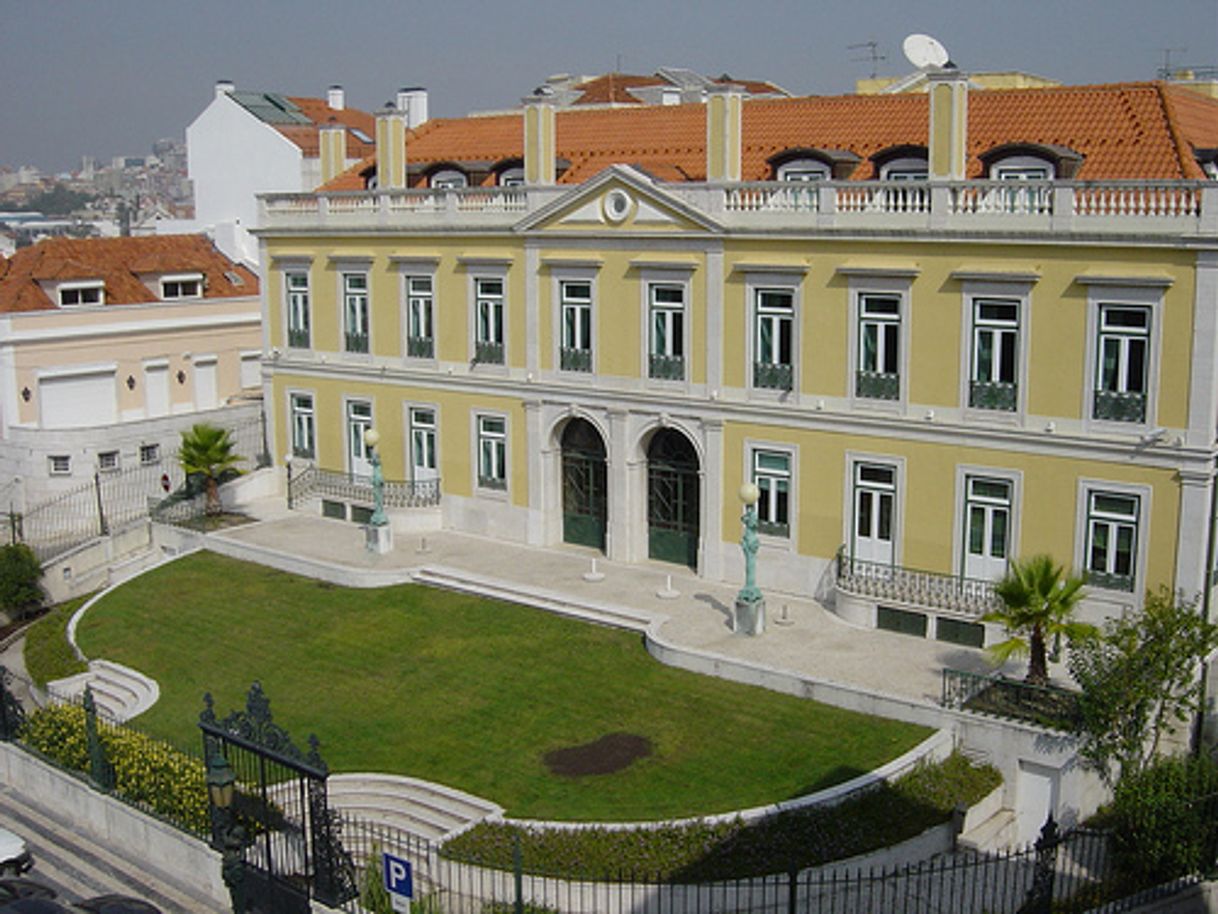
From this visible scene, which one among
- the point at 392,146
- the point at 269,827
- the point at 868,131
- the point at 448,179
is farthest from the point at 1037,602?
the point at 392,146

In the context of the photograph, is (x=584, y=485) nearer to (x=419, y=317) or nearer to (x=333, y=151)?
(x=419, y=317)

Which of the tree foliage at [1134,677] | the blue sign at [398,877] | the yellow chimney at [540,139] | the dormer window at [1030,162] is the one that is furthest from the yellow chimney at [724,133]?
the blue sign at [398,877]

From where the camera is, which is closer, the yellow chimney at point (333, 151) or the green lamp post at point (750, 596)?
the green lamp post at point (750, 596)

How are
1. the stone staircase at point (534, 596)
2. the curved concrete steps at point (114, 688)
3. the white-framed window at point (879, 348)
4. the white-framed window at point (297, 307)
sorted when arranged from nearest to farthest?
the curved concrete steps at point (114, 688)
the white-framed window at point (879, 348)
the stone staircase at point (534, 596)
the white-framed window at point (297, 307)

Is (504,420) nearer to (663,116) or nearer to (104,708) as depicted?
(663,116)

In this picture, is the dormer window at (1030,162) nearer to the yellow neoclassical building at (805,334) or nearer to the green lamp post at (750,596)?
the yellow neoclassical building at (805,334)

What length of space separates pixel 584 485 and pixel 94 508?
1610 centimetres

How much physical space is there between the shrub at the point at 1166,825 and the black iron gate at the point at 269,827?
10.5 meters

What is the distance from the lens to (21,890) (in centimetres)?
1762

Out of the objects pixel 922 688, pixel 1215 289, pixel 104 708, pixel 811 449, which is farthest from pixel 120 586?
pixel 1215 289

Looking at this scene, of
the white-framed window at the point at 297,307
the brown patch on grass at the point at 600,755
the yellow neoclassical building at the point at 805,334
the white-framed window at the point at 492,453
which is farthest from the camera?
the white-framed window at the point at 297,307

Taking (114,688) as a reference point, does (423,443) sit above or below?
above

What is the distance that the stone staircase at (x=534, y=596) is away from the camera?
2689 centimetres

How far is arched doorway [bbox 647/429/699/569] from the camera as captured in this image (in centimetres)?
2952
